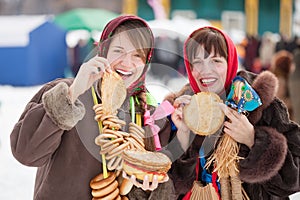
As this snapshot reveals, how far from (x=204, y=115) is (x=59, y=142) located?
54 cm

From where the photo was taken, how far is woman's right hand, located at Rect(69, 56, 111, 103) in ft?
5.20

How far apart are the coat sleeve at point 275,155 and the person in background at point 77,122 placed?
411 mm

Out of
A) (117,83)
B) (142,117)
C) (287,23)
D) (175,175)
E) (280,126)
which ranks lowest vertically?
(287,23)

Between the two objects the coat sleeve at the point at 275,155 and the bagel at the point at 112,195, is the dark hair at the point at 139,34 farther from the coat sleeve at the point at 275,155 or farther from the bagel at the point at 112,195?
the coat sleeve at the point at 275,155

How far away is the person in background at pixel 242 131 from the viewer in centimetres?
189

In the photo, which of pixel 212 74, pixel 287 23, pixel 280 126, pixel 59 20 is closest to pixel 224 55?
pixel 212 74

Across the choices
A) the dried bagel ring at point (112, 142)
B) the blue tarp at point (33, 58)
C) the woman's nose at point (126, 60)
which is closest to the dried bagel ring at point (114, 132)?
the dried bagel ring at point (112, 142)

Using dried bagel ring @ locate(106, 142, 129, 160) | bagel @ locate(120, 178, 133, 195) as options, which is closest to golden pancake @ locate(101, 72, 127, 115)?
dried bagel ring @ locate(106, 142, 129, 160)

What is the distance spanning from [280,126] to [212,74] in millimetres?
354

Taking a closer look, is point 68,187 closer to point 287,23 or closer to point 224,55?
point 224,55

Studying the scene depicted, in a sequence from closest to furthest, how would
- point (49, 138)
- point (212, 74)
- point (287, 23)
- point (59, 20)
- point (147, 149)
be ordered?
point (49, 138) < point (147, 149) < point (212, 74) < point (59, 20) < point (287, 23)

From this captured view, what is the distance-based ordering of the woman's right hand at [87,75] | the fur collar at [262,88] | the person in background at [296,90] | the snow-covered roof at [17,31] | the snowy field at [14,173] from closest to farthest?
the woman's right hand at [87,75]
the fur collar at [262,88]
the snowy field at [14,173]
the person in background at [296,90]
the snow-covered roof at [17,31]

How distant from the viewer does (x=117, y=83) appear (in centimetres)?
166

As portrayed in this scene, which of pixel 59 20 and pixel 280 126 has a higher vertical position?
pixel 280 126
